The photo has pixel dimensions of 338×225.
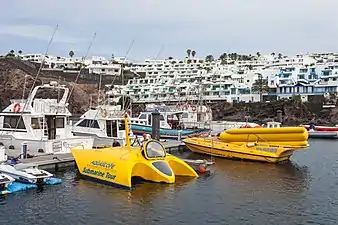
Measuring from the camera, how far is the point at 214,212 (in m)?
16.8

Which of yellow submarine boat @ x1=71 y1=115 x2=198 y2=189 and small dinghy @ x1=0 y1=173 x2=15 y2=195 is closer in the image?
small dinghy @ x1=0 y1=173 x2=15 y2=195

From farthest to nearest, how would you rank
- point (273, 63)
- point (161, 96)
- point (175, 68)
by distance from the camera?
point (175, 68) < point (273, 63) < point (161, 96)

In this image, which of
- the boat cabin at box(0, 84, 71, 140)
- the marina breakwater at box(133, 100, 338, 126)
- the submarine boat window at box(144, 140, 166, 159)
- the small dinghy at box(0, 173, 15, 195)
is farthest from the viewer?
the marina breakwater at box(133, 100, 338, 126)

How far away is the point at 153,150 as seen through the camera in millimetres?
21125

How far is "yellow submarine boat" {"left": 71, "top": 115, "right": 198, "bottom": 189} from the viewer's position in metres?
20.3

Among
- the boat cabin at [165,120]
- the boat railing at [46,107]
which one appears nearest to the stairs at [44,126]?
the boat railing at [46,107]

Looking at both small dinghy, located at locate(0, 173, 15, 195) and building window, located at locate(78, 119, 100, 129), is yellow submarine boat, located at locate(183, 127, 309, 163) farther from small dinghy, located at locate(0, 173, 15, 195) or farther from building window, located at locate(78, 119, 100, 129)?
small dinghy, located at locate(0, 173, 15, 195)

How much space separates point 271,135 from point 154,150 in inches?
435

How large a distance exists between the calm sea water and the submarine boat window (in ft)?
4.33

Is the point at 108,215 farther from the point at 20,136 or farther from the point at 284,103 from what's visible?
the point at 284,103

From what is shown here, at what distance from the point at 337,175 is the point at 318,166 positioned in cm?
346

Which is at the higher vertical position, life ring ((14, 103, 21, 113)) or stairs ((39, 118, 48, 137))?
life ring ((14, 103, 21, 113))

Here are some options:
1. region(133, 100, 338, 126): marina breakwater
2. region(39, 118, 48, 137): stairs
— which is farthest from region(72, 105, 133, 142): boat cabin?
region(133, 100, 338, 126): marina breakwater

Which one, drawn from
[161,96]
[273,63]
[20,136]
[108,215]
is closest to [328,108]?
[161,96]
